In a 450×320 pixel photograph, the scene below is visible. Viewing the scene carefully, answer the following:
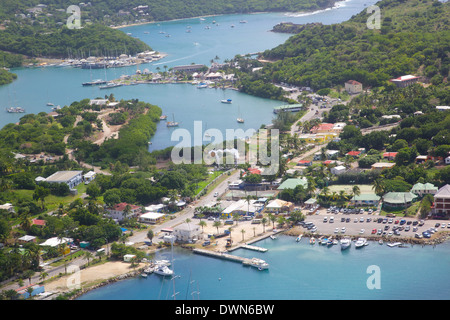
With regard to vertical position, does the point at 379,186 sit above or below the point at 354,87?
below

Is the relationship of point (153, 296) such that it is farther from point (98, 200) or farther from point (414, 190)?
point (414, 190)

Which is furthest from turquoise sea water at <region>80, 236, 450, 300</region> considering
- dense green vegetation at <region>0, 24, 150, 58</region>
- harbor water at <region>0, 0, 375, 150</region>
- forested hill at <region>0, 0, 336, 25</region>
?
forested hill at <region>0, 0, 336, 25</region>

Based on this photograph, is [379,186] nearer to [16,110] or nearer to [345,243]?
[345,243]

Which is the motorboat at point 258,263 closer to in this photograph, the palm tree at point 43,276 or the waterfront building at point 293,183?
the waterfront building at point 293,183

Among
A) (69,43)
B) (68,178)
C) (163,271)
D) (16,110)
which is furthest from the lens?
(69,43)

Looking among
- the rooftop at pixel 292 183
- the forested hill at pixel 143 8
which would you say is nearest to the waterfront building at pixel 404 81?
the rooftop at pixel 292 183

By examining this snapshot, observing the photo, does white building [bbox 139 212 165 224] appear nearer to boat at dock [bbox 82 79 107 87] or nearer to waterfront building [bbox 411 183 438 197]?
waterfront building [bbox 411 183 438 197]

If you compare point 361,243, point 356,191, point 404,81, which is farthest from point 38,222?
point 404,81
